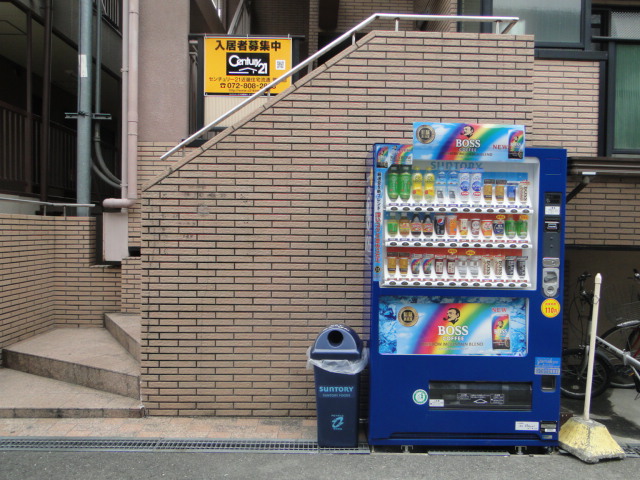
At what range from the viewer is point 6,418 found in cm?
490

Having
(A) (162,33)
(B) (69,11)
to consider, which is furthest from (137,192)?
(B) (69,11)

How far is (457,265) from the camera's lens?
4.36 metres

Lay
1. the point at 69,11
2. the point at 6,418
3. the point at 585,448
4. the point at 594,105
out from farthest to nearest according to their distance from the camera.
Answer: the point at 69,11 < the point at 594,105 < the point at 6,418 < the point at 585,448

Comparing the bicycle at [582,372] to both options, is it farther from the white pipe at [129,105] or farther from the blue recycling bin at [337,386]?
the white pipe at [129,105]

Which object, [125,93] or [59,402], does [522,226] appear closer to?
[59,402]

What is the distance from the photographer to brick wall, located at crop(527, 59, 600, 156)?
19.1 ft

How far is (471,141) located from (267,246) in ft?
6.83

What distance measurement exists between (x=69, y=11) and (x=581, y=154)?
8050 mm

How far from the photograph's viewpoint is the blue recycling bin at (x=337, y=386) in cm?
433

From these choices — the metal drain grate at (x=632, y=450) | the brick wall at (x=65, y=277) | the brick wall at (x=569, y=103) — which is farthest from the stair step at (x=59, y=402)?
the brick wall at (x=569, y=103)

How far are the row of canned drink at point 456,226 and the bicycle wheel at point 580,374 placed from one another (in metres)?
2.26

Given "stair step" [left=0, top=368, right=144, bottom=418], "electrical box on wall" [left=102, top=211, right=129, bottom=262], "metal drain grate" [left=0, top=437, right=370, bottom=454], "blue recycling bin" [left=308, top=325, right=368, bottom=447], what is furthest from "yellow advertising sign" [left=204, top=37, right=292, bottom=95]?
"metal drain grate" [left=0, top=437, right=370, bottom=454]

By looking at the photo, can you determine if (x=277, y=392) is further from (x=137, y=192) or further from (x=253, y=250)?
(x=137, y=192)

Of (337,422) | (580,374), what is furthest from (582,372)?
(337,422)
